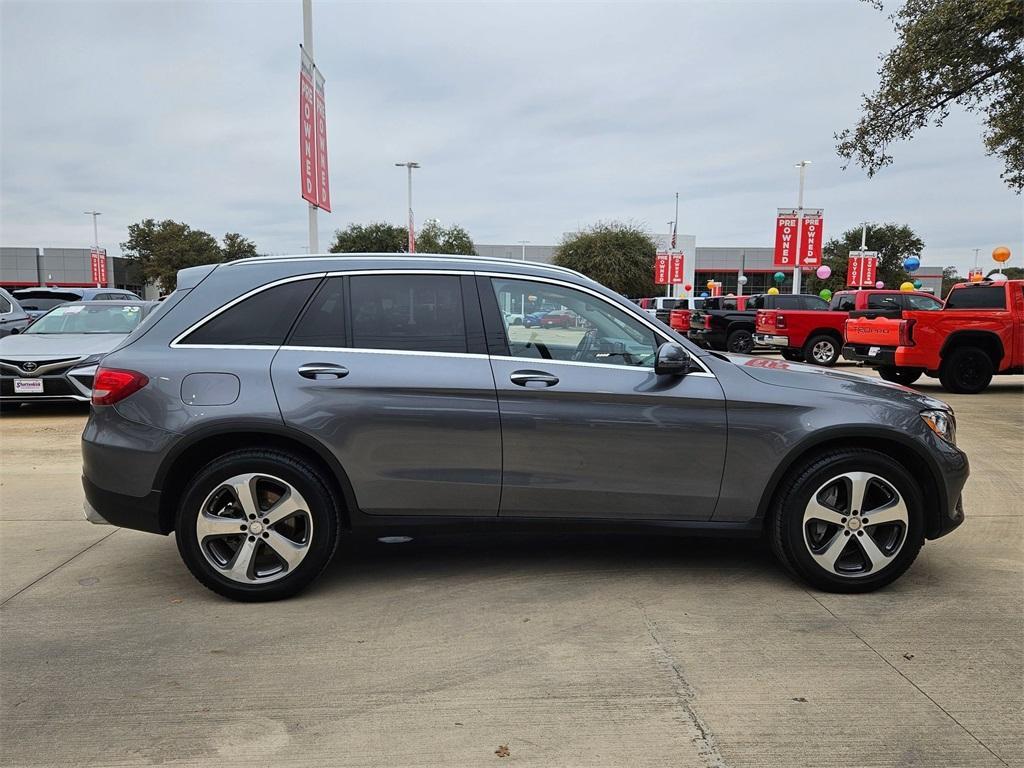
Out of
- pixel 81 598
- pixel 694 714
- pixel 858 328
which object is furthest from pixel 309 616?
pixel 858 328

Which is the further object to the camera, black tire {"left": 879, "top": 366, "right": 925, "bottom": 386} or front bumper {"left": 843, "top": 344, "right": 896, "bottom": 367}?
black tire {"left": 879, "top": 366, "right": 925, "bottom": 386}

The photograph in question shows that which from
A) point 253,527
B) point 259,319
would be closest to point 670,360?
point 259,319

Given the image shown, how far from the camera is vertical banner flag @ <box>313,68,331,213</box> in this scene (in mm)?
11516

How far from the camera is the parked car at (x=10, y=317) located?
1227 cm

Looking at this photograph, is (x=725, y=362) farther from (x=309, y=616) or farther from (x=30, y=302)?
(x=30, y=302)

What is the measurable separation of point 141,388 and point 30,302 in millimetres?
16378

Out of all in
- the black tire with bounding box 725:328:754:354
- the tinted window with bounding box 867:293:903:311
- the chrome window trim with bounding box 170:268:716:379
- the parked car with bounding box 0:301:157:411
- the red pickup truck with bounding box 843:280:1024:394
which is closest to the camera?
the chrome window trim with bounding box 170:268:716:379

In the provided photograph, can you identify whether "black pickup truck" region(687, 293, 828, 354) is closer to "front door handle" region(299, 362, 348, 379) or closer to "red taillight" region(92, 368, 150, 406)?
"front door handle" region(299, 362, 348, 379)

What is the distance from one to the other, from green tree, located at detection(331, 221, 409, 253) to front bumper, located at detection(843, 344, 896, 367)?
41.8 m

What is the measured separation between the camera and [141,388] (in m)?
3.75

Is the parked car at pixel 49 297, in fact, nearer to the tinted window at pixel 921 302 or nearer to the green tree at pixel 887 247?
the tinted window at pixel 921 302

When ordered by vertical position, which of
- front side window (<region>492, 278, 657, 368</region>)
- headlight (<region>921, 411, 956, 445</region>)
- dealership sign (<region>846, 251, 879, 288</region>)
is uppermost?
dealership sign (<region>846, 251, 879, 288</region>)

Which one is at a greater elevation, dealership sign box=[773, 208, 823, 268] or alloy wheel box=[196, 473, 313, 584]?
dealership sign box=[773, 208, 823, 268]

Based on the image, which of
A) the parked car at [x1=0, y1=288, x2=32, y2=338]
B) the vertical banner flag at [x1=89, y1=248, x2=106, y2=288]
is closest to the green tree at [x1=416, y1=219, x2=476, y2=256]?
the vertical banner flag at [x1=89, y1=248, x2=106, y2=288]
